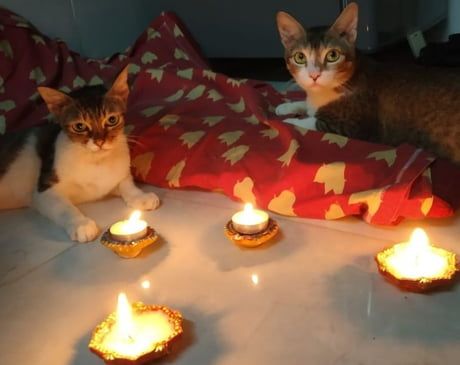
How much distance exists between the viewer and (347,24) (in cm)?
157

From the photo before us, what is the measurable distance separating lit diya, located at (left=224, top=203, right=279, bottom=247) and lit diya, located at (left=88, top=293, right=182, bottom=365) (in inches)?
11.4

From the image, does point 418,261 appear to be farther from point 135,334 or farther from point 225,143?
point 225,143

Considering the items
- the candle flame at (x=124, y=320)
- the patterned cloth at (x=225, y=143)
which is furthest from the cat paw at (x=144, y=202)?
the candle flame at (x=124, y=320)

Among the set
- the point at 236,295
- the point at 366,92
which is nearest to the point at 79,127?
the point at 236,295

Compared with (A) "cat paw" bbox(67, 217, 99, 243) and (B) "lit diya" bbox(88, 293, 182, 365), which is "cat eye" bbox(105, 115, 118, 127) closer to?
(A) "cat paw" bbox(67, 217, 99, 243)

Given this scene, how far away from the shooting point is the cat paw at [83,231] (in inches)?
52.1

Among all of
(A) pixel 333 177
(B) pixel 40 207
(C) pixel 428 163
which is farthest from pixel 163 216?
(C) pixel 428 163

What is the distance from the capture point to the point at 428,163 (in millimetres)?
1298

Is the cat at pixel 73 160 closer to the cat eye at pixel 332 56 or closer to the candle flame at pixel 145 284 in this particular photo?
the candle flame at pixel 145 284

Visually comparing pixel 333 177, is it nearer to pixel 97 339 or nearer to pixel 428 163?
pixel 428 163

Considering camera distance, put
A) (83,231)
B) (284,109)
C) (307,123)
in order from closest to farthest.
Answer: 1. (83,231)
2. (307,123)
3. (284,109)

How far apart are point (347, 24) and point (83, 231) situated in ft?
3.11

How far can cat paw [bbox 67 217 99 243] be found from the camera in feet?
4.34

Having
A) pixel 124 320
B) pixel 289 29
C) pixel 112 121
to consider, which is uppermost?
pixel 289 29
